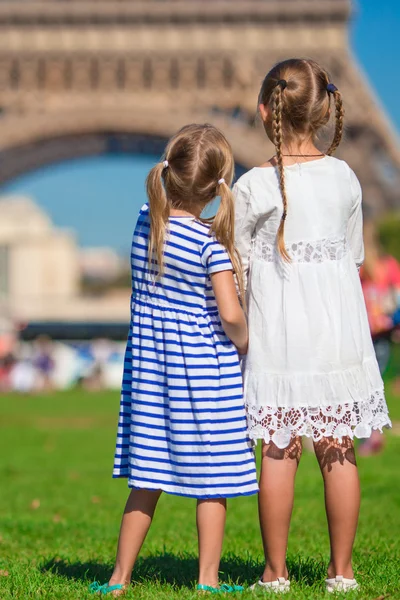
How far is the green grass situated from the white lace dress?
566 millimetres

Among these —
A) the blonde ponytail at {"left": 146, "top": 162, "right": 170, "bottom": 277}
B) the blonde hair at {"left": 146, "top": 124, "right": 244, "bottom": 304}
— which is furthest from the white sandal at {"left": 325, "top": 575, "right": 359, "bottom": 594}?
the blonde ponytail at {"left": 146, "top": 162, "right": 170, "bottom": 277}

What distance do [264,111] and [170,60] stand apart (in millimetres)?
32331

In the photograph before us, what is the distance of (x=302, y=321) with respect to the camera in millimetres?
3555

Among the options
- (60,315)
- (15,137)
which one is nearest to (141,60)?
Result: (15,137)

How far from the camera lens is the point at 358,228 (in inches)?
149

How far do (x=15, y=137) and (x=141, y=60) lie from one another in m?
5.37

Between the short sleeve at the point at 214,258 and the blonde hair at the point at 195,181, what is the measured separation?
3 cm

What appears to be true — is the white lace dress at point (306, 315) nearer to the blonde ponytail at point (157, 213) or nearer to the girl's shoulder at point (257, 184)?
the girl's shoulder at point (257, 184)

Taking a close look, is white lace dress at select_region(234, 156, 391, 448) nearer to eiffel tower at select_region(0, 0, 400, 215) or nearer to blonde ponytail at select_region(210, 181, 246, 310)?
blonde ponytail at select_region(210, 181, 246, 310)

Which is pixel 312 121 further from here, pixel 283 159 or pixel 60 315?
pixel 60 315

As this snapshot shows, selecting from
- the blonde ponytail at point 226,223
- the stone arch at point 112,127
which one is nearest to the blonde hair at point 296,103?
the blonde ponytail at point 226,223

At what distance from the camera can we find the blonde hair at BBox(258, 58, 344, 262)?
3.59 m

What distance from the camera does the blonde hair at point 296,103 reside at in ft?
11.8

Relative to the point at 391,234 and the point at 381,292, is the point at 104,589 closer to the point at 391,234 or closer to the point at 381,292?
the point at 381,292
